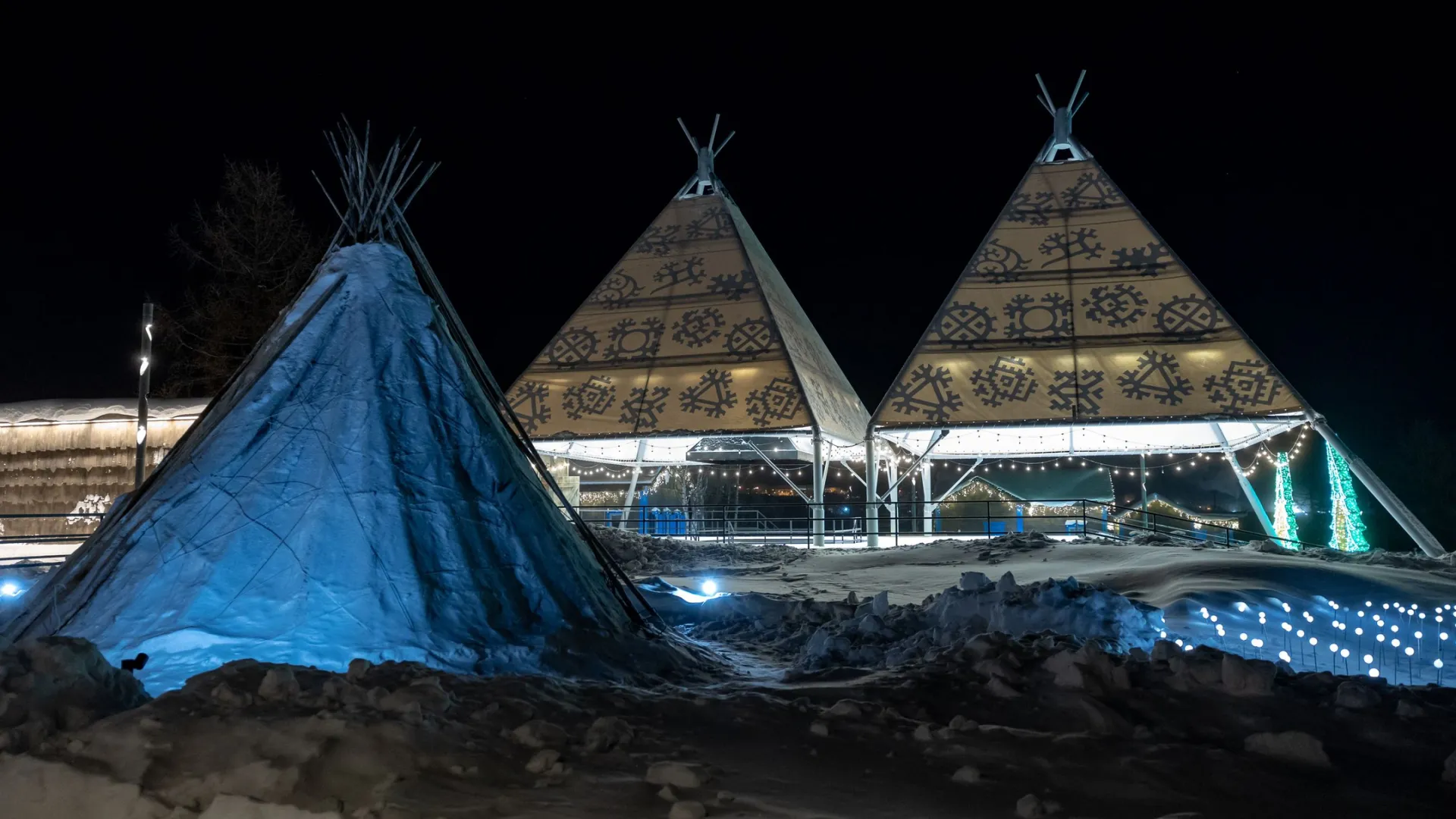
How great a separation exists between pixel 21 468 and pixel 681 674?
18788 millimetres

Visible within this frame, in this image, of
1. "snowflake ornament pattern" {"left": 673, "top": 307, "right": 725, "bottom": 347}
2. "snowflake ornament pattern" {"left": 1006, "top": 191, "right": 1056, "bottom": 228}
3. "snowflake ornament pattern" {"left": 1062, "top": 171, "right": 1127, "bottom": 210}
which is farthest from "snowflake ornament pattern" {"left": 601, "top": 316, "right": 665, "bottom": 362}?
"snowflake ornament pattern" {"left": 1062, "top": 171, "right": 1127, "bottom": 210}

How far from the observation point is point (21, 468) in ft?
62.5

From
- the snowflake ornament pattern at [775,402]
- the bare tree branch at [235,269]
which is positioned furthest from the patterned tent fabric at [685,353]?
the bare tree branch at [235,269]

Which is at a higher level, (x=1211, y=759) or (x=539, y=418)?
(x=539, y=418)

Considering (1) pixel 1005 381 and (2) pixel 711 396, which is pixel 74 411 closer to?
(2) pixel 711 396

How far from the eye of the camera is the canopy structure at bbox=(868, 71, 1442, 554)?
16.6 meters

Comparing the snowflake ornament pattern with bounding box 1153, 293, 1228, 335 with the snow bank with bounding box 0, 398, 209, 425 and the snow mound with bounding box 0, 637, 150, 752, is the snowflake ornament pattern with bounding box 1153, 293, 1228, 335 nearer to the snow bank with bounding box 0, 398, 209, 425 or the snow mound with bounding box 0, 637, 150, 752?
the snow mound with bounding box 0, 637, 150, 752

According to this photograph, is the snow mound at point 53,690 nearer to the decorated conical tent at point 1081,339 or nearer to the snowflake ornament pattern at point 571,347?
the decorated conical tent at point 1081,339

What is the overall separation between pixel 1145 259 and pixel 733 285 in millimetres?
7549

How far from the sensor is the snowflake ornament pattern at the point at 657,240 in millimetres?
21266


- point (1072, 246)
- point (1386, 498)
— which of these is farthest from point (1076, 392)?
point (1386, 498)

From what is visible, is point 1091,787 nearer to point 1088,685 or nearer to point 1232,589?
point 1088,685

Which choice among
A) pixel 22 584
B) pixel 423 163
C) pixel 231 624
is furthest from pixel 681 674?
pixel 22 584

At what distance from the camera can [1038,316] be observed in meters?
17.9
